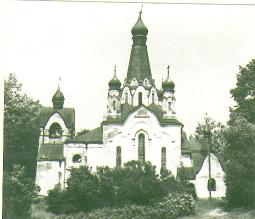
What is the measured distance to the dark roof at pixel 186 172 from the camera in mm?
31484

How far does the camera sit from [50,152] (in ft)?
111

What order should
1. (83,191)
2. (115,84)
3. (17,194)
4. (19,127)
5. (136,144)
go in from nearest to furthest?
(17,194)
(83,191)
(19,127)
(136,144)
(115,84)

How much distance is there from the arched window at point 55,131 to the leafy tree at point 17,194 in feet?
28.1

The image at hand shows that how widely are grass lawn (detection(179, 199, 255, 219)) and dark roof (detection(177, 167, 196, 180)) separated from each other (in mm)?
2323

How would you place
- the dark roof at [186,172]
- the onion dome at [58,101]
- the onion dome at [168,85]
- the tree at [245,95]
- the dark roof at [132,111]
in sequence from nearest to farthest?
1. the tree at [245,95]
2. the dark roof at [186,172]
3. the onion dome at [168,85]
4. the dark roof at [132,111]
5. the onion dome at [58,101]

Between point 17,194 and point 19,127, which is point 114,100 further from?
point 17,194

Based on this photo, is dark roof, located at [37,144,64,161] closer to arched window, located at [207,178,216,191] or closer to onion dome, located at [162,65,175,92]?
onion dome, located at [162,65,175,92]

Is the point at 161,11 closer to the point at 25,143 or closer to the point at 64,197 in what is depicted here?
the point at 64,197

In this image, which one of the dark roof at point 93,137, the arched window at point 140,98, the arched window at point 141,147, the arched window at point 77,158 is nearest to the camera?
the arched window at point 141,147

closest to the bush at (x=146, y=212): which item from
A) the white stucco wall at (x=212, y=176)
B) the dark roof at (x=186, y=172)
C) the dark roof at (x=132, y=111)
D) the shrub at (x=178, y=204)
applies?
the shrub at (x=178, y=204)

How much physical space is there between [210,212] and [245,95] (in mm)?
6695

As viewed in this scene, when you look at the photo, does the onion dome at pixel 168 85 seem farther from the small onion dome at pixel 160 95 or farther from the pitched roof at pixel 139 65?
the pitched roof at pixel 139 65

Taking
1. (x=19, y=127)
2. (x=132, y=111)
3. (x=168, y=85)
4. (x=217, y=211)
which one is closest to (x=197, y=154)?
(x=168, y=85)

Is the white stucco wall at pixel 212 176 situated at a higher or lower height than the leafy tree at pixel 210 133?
lower
